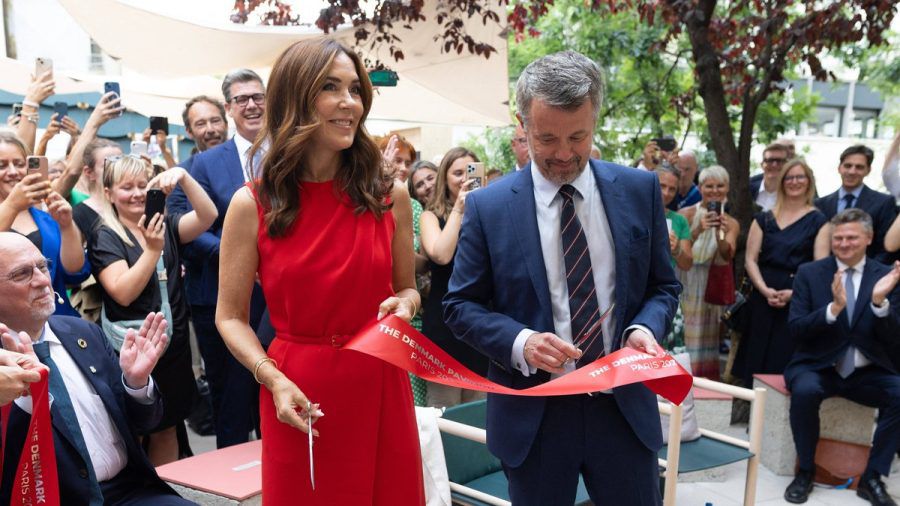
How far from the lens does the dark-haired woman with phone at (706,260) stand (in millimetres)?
6508

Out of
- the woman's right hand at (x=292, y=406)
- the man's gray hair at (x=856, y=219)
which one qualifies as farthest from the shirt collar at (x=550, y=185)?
the man's gray hair at (x=856, y=219)

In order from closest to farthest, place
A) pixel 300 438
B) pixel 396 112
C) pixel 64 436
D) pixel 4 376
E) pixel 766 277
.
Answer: pixel 4 376 → pixel 300 438 → pixel 64 436 → pixel 766 277 → pixel 396 112

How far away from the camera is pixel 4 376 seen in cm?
205

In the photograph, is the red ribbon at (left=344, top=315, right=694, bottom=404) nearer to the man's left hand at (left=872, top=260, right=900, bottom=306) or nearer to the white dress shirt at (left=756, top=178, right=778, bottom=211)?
the man's left hand at (left=872, top=260, right=900, bottom=306)

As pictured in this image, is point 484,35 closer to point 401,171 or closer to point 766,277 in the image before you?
point 401,171

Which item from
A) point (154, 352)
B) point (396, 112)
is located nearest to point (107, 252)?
point (154, 352)

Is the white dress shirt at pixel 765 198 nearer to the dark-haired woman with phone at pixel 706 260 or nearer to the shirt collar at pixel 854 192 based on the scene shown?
the dark-haired woman with phone at pixel 706 260

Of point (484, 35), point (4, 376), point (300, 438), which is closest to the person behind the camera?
point (4, 376)

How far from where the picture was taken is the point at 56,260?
4.11 meters

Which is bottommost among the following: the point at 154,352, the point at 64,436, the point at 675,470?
the point at 675,470

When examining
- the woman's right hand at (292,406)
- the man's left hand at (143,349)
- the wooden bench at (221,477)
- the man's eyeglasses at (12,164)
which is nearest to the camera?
the woman's right hand at (292,406)

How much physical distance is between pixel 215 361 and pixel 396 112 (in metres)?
5.99

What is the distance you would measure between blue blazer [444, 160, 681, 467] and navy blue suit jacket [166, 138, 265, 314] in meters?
1.98

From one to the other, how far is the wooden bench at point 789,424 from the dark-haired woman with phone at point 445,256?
2192 mm
